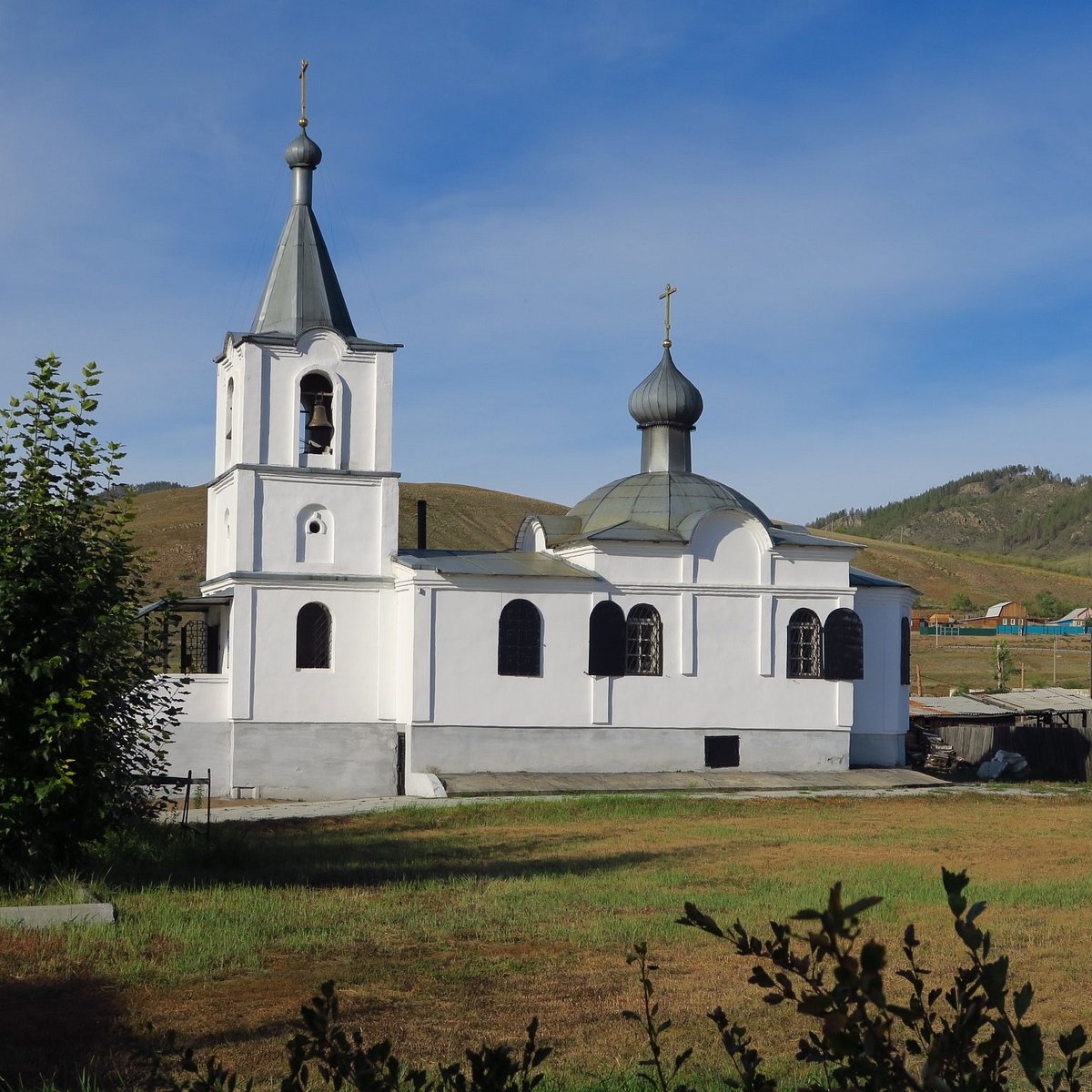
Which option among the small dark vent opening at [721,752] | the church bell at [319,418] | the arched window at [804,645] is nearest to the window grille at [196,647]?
the church bell at [319,418]

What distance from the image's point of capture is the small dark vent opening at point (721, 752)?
2872 centimetres

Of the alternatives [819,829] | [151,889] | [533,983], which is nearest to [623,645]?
[819,829]

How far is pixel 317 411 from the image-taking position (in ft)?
89.0

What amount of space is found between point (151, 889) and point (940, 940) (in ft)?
24.0

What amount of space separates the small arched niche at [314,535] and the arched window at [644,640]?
620 centimetres

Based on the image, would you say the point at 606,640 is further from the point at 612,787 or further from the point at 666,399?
the point at 666,399

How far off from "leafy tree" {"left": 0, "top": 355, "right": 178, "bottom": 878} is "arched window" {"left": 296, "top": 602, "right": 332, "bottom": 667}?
13.5 meters

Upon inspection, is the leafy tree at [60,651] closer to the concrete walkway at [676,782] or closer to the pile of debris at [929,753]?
the concrete walkway at [676,782]

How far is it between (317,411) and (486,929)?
1649cm

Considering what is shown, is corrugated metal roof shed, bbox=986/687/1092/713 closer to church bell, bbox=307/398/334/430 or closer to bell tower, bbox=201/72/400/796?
bell tower, bbox=201/72/400/796

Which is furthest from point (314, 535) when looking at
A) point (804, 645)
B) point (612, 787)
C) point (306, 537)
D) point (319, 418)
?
point (804, 645)

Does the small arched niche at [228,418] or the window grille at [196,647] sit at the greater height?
the small arched niche at [228,418]

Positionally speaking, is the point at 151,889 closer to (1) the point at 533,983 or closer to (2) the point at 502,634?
(1) the point at 533,983

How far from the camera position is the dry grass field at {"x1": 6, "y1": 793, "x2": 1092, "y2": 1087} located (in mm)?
8594
